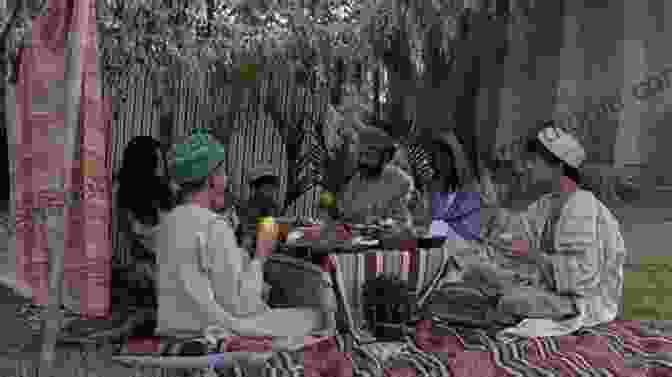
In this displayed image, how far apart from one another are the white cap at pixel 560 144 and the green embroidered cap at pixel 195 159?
177 cm

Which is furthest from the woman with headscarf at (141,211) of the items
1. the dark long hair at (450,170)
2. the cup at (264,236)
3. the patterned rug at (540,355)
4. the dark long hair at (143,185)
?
the dark long hair at (450,170)

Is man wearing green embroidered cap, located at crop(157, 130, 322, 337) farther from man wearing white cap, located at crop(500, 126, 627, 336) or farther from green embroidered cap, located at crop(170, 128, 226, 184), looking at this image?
man wearing white cap, located at crop(500, 126, 627, 336)

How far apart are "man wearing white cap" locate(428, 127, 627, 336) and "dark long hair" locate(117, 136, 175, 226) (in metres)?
2.10

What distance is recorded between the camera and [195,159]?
2.92 meters

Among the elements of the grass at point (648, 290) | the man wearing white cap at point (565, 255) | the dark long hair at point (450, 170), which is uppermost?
the dark long hair at point (450, 170)

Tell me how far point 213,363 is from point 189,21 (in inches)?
305

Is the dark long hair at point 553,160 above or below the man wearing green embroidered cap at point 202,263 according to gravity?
above

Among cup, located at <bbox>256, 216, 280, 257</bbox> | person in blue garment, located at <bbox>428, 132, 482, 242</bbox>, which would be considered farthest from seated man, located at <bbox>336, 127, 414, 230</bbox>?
cup, located at <bbox>256, 216, 280, 257</bbox>

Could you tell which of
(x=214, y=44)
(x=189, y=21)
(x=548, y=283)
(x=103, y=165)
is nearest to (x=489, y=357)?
(x=548, y=283)

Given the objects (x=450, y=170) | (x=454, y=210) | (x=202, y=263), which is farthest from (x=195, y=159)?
(x=450, y=170)

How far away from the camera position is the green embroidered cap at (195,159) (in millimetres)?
2910

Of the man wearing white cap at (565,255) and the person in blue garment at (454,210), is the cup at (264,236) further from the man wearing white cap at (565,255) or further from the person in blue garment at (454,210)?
the person in blue garment at (454,210)

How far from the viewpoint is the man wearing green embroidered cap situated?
2.86 meters

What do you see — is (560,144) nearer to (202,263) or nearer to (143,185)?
(202,263)
